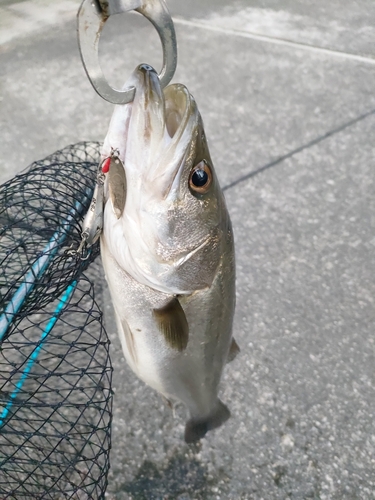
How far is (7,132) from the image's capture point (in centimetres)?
374

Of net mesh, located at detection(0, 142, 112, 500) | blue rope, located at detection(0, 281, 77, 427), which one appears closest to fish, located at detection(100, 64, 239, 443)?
net mesh, located at detection(0, 142, 112, 500)

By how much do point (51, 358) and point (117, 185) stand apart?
118 cm

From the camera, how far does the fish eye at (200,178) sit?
131 centimetres

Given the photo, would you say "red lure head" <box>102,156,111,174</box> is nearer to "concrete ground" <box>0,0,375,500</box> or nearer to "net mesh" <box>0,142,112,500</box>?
"net mesh" <box>0,142,112,500</box>

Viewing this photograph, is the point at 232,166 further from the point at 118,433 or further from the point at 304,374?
the point at 118,433

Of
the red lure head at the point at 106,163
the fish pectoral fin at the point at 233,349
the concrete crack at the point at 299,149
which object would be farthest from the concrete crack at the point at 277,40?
the red lure head at the point at 106,163

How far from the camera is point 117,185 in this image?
1.28 m

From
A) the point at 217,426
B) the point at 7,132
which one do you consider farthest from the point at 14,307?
the point at 7,132

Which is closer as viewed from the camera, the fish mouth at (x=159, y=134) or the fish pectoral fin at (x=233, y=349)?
the fish mouth at (x=159, y=134)

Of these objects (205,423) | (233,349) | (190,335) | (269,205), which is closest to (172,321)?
(190,335)

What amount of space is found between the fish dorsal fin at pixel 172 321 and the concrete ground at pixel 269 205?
757 millimetres

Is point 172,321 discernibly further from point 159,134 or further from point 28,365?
point 28,365

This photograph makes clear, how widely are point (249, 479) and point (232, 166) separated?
7.62 feet

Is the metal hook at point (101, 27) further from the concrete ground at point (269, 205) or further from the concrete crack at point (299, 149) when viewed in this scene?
the concrete crack at point (299, 149)
